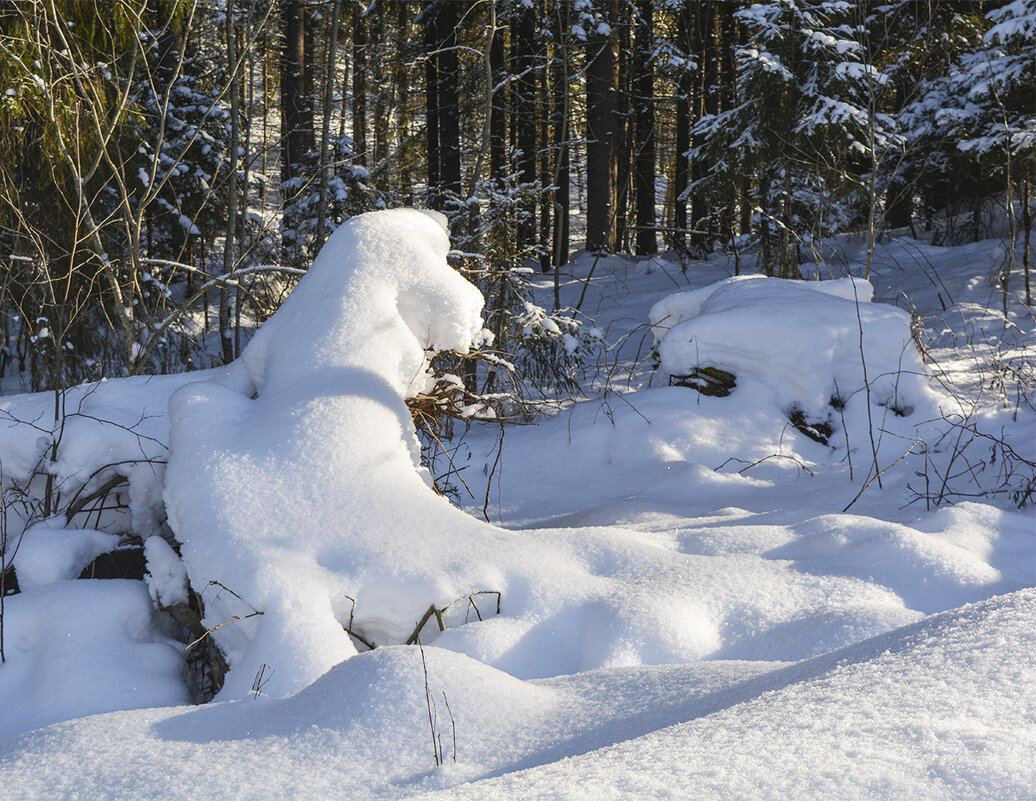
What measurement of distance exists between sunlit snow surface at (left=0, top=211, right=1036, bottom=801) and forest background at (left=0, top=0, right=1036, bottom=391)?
1182 mm

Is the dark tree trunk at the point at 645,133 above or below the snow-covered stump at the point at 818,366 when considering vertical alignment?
above

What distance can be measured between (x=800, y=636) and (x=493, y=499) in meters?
2.26

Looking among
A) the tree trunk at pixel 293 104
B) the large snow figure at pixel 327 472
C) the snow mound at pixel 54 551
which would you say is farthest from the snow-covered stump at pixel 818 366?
the tree trunk at pixel 293 104

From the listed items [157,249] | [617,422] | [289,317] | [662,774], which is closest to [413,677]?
[662,774]

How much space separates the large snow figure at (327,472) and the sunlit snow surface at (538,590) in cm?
1

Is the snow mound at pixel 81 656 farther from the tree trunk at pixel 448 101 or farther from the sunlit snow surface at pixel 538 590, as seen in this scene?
the tree trunk at pixel 448 101

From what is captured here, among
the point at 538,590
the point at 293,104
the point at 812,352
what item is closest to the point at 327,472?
the point at 538,590

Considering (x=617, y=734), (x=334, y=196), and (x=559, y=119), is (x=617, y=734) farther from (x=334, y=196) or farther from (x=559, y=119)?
(x=559, y=119)

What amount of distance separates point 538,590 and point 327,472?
823 millimetres

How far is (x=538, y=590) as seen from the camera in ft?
8.87

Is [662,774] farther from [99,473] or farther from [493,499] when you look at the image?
[493,499]

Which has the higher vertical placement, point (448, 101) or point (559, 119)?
point (448, 101)

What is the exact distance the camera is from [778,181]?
9.30m

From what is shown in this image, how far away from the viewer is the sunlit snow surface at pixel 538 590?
1.49m
